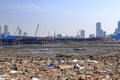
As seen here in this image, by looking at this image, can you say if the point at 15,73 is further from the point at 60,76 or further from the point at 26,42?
the point at 26,42

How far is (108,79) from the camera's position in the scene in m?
12.3

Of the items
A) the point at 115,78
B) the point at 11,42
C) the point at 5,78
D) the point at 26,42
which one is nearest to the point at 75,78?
the point at 115,78

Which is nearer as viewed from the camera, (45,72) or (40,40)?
(45,72)

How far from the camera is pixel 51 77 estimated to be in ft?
42.3

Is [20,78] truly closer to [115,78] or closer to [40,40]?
[115,78]

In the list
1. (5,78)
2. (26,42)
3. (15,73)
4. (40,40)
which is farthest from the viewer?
(40,40)

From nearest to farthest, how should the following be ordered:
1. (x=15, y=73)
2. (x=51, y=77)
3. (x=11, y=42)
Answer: (x=51, y=77) → (x=15, y=73) → (x=11, y=42)

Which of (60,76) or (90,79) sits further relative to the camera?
(60,76)

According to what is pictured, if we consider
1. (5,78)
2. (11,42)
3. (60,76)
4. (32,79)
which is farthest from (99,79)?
(11,42)

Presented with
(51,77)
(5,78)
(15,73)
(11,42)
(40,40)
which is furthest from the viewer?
(40,40)

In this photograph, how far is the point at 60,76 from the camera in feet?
43.0

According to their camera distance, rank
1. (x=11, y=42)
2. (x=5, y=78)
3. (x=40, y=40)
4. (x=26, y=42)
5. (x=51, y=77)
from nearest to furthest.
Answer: (x=5, y=78)
(x=51, y=77)
(x=11, y=42)
(x=26, y=42)
(x=40, y=40)

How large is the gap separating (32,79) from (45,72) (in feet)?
8.26

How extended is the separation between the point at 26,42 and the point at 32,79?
325ft
